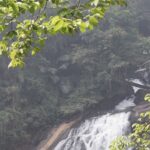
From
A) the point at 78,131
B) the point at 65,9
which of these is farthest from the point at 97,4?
the point at 78,131

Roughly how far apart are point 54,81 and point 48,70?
103cm

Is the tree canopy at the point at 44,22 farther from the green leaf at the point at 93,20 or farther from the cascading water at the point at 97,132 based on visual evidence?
the cascading water at the point at 97,132

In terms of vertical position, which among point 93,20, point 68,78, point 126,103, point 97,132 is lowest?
point 126,103

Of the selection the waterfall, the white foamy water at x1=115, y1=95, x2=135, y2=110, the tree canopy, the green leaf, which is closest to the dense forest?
the white foamy water at x1=115, y1=95, x2=135, y2=110

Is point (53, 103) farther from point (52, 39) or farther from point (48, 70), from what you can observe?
point (52, 39)

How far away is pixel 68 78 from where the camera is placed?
3212 centimetres

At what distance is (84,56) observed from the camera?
31.5m

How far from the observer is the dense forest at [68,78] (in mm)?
26105

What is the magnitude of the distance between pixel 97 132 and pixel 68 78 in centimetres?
947

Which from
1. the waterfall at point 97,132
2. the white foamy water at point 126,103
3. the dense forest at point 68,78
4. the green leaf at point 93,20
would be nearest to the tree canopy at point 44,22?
the green leaf at point 93,20

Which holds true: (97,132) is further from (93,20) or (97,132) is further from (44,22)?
(93,20)

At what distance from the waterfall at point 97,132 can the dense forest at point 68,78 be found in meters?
2.73

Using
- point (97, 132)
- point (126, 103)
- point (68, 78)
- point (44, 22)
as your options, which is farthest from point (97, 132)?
point (44, 22)

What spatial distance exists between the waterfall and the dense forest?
273 cm
